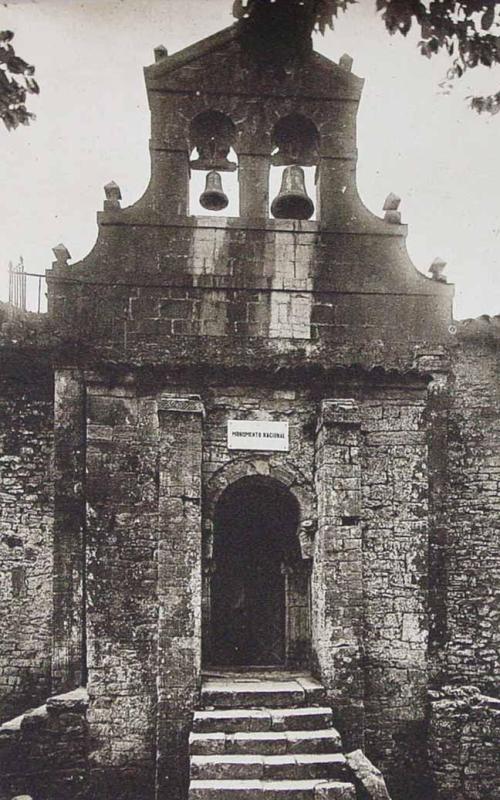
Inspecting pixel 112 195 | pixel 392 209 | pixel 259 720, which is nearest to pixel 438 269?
pixel 392 209

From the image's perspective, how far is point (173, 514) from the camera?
10211 mm

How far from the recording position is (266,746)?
363 inches

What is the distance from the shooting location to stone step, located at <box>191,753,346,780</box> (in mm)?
8867

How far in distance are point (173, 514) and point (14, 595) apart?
273 cm

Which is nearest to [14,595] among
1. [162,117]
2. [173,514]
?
[173,514]

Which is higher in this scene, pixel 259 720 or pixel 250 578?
pixel 250 578

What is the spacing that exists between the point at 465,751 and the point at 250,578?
360cm

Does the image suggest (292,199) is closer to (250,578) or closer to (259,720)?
(250,578)

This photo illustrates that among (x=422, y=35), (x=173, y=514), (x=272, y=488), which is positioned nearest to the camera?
(x=422, y=35)

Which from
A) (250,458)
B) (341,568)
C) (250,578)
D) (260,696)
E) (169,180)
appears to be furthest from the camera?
(250,578)

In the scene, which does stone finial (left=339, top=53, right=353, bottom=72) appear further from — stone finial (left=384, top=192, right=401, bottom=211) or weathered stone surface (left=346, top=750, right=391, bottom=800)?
weathered stone surface (left=346, top=750, right=391, bottom=800)

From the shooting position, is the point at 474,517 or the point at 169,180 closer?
the point at 169,180

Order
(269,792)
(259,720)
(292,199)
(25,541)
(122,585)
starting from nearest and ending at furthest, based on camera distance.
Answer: (269,792)
(259,720)
(122,585)
(25,541)
(292,199)

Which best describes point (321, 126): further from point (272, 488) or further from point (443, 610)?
point (443, 610)
